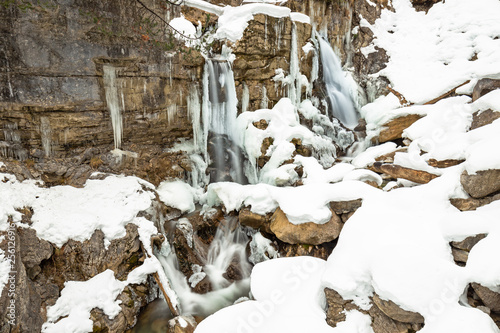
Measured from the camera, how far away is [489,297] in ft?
8.46

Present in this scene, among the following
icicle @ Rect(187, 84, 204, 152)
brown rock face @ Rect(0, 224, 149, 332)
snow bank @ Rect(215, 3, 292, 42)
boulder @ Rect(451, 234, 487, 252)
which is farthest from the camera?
snow bank @ Rect(215, 3, 292, 42)

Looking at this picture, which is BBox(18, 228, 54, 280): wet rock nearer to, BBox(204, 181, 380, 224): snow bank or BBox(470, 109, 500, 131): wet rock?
BBox(204, 181, 380, 224): snow bank

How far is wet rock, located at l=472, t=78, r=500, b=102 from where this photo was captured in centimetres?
565

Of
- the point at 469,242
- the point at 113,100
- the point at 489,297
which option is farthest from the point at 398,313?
the point at 113,100

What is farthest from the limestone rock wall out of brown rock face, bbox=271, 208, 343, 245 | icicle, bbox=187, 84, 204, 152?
brown rock face, bbox=271, 208, 343, 245

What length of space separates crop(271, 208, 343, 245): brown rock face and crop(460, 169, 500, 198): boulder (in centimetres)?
193

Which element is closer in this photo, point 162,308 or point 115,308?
point 115,308

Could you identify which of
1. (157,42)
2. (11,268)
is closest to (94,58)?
(157,42)

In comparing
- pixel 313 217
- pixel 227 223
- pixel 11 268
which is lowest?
pixel 227 223

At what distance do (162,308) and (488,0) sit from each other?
49.9 feet

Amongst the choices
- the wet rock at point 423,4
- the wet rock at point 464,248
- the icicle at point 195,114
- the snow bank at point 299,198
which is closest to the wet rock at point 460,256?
the wet rock at point 464,248

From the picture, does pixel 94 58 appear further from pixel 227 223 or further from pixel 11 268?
pixel 227 223

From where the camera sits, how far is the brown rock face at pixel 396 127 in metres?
6.95

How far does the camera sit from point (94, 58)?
5.64 metres
